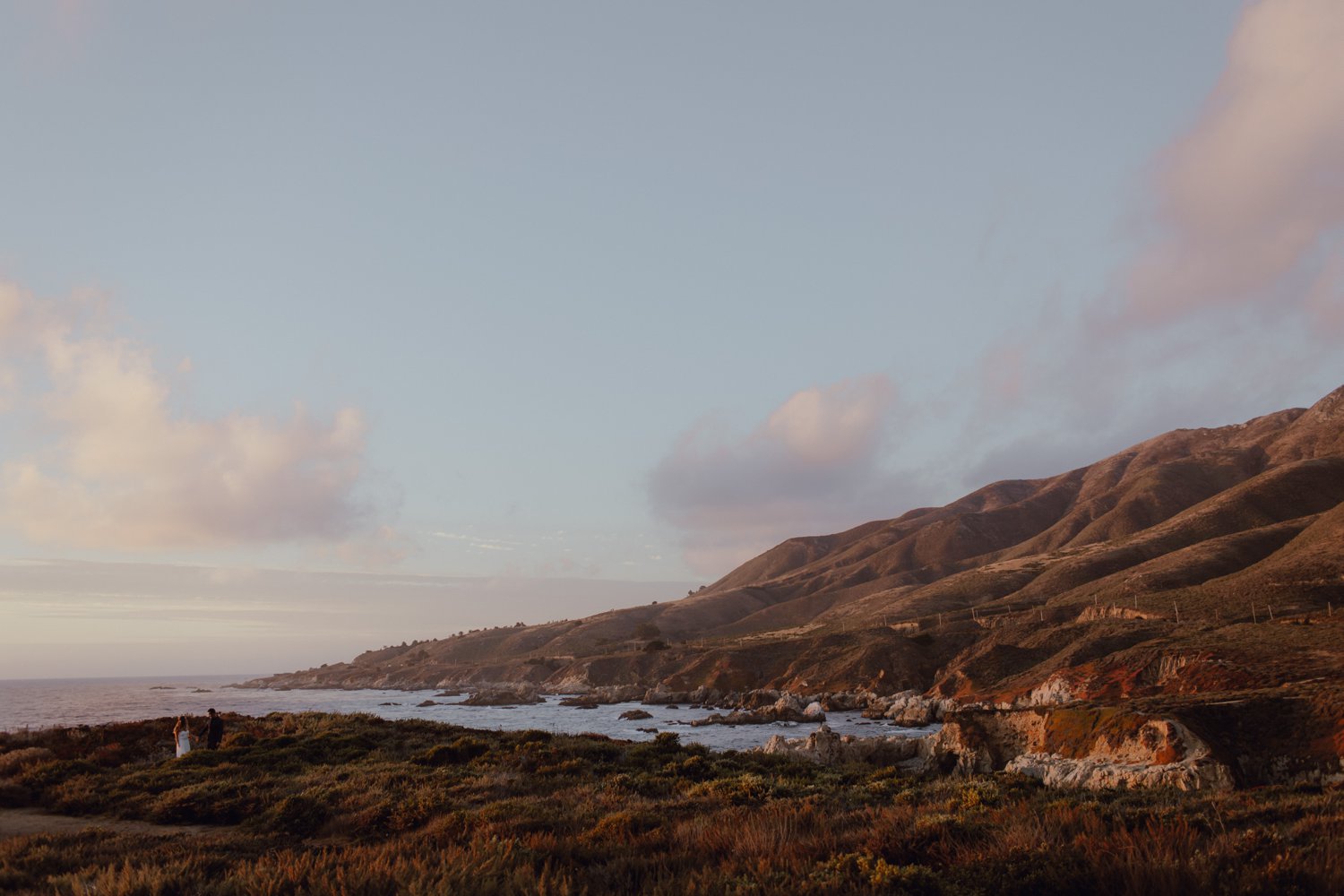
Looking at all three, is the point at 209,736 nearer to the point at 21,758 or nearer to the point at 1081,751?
the point at 21,758

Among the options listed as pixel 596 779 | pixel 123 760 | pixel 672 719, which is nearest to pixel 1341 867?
pixel 596 779

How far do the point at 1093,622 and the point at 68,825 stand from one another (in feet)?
294

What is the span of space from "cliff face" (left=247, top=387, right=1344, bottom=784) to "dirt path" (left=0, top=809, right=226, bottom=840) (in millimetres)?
37350

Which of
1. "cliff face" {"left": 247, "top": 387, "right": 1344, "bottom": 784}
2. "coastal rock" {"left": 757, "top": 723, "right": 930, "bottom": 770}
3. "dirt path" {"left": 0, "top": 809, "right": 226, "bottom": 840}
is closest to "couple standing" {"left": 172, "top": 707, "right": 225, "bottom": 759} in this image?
"dirt path" {"left": 0, "top": 809, "right": 226, "bottom": 840}

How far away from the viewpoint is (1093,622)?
263 feet

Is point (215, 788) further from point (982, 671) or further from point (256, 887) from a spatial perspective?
point (982, 671)

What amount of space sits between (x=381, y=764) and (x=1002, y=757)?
87.7 ft

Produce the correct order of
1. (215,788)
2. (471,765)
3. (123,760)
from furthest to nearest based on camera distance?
1. (123,760)
2. (471,765)
3. (215,788)

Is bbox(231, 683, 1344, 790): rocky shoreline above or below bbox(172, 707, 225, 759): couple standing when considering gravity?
below

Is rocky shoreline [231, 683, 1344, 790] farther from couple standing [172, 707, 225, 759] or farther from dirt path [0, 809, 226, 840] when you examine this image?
couple standing [172, 707, 225, 759]

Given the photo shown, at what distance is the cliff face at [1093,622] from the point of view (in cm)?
5266

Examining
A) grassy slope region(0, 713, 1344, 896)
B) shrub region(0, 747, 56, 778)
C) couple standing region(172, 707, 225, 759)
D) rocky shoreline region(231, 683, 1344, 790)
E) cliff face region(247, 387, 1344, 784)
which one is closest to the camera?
grassy slope region(0, 713, 1344, 896)

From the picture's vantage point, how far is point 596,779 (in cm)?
2009

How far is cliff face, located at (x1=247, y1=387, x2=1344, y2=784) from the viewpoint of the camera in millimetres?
52656
